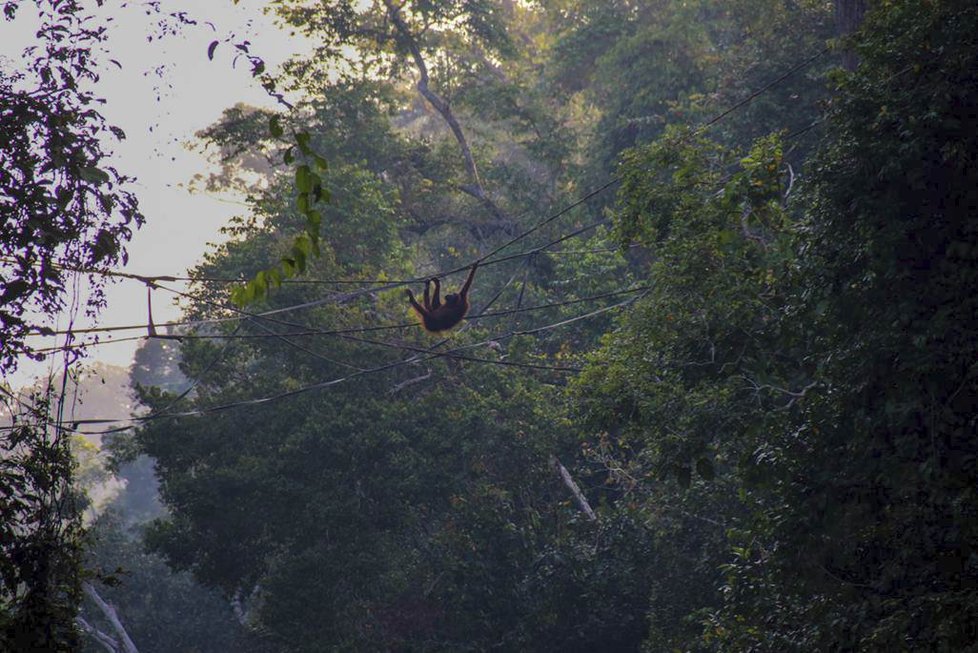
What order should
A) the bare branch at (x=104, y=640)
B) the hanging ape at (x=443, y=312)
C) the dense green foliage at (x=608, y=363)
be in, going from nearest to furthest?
1. the dense green foliage at (x=608, y=363)
2. the hanging ape at (x=443, y=312)
3. the bare branch at (x=104, y=640)

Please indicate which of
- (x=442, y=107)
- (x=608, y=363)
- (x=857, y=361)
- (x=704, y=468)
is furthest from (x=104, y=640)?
(x=857, y=361)

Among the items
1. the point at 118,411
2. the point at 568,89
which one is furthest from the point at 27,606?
the point at 118,411

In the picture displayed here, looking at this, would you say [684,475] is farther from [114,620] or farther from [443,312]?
[114,620]

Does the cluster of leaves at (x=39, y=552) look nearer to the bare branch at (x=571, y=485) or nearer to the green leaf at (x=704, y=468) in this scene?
the green leaf at (x=704, y=468)

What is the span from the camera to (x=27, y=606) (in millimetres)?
6125

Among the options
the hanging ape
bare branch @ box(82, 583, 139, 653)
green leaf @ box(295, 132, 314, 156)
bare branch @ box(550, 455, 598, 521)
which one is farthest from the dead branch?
green leaf @ box(295, 132, 314, 156)

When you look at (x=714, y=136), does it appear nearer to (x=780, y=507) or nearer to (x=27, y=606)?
(x=780, y=507)

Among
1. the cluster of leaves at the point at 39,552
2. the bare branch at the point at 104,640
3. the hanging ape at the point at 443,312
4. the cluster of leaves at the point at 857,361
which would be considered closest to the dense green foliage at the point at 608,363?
the cluster of leaves at the point at 857,361

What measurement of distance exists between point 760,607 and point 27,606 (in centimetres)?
531

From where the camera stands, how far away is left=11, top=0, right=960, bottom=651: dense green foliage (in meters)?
6.79

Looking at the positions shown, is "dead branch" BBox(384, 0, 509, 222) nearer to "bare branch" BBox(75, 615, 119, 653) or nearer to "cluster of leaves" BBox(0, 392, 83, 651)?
"bare branch" BBox(75, 615, 119, 653)

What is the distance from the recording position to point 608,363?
10.9 metres

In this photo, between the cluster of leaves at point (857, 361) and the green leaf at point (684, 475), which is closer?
the cluster of leaves at point (857, 361)

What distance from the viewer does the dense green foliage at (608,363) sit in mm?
6789
